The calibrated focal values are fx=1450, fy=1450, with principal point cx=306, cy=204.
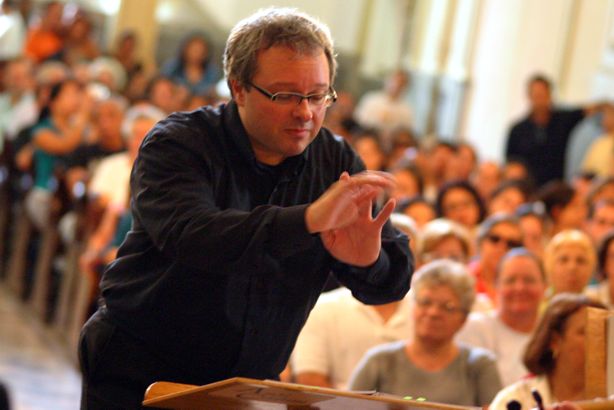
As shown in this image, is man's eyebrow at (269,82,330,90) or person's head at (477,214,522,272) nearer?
man's eyebrow at (269,82,330,90)

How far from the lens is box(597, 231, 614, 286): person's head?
634cm

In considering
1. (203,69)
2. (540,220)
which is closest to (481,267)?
(540,220)

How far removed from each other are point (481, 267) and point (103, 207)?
275 centimetres

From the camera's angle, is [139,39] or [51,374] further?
[139,39]

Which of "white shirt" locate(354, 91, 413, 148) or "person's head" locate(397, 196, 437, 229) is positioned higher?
"white shirt" locate(354, 91, 413, 148)

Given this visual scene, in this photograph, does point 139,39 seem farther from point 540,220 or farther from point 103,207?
point 540,220

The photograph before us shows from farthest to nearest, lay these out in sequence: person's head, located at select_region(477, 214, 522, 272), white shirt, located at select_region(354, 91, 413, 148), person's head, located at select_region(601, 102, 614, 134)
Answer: white shirt, located at select_region(354, 91, 413, 148) < person's head, located at select_region(601, 102, 614, 134) < person's head, located at select_region(477, 214, 522, 272)

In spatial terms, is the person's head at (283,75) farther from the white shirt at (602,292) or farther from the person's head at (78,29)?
the person's head at (78,29)

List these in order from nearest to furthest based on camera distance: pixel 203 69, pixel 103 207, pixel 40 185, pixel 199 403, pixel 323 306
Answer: pixel 199 403, pixel 323 306, pixel 103 207, pixel 40 185, pixel 203 69

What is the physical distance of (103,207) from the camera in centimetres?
857

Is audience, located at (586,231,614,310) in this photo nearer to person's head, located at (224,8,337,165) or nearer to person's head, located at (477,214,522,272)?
person's head, located at (477,214,522,272)

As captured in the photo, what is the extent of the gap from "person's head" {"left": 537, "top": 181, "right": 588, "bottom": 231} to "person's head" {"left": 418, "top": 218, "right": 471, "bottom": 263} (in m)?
2.55

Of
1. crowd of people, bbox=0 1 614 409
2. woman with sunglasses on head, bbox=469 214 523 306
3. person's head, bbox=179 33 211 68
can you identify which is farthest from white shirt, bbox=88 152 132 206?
person's head, bbox=179 33 211 68

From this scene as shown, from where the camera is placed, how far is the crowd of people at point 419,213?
4.95m
